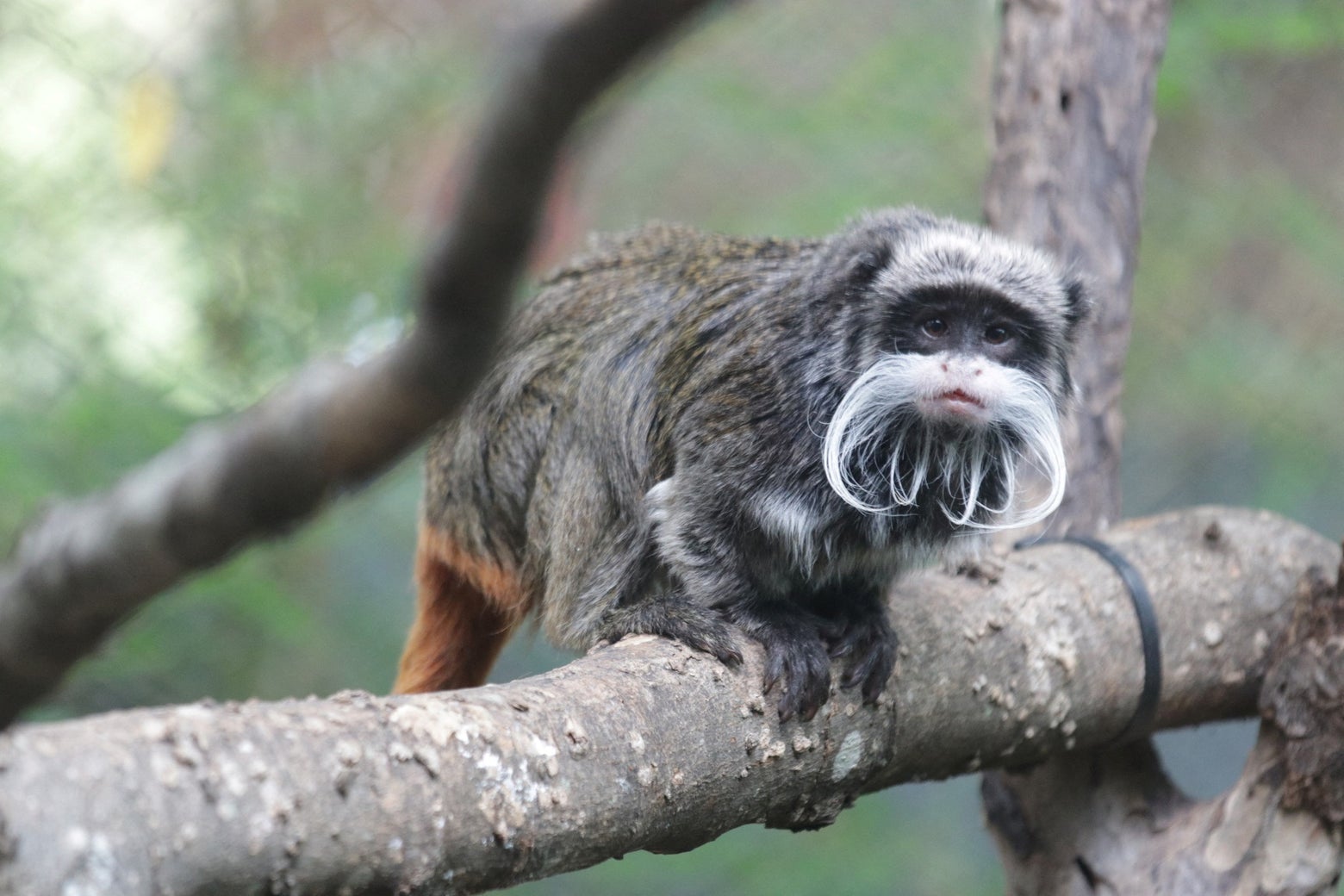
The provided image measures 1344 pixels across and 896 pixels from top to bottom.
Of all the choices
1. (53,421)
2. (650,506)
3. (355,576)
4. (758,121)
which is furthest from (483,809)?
(758,121)

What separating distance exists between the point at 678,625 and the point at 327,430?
1.42m

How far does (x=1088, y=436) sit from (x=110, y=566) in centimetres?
247

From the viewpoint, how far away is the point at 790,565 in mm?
2184

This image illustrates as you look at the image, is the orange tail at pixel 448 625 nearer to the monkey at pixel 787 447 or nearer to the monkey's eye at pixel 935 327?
the monkey at pixel 787 447

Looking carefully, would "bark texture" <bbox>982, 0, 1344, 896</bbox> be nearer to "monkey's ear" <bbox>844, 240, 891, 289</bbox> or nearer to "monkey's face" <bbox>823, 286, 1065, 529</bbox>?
"monkey's face" <bbox>823, 286, 1065, 529</bbox>

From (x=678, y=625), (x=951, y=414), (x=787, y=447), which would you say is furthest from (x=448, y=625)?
(x=951, y=414)

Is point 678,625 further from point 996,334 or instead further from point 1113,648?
point 1113,648

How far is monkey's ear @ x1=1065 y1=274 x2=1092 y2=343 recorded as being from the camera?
89.0 inches

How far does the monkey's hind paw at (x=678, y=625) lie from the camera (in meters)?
1.95

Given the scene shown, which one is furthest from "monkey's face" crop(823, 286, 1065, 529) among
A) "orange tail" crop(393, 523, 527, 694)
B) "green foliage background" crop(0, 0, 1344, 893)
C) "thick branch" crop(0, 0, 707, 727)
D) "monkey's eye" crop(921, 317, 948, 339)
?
"thick branch" crop(0, 0, 707, 727)

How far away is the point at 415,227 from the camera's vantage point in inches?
153

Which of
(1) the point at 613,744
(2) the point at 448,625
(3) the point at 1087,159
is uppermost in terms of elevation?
(3) the point at 1087,159

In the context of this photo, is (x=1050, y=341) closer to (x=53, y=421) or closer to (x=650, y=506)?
(x=650, y=506)

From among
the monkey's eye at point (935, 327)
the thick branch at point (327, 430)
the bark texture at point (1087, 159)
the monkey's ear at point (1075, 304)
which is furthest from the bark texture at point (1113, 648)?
the thick branch at point (327, 430)
